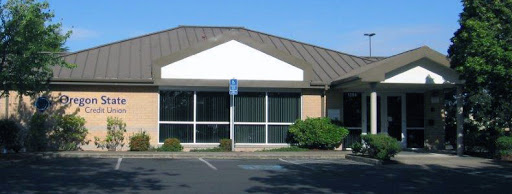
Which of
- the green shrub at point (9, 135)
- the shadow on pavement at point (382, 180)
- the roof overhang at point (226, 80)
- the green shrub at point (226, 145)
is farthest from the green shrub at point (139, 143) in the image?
the shadow on pavement at point (382, 180)

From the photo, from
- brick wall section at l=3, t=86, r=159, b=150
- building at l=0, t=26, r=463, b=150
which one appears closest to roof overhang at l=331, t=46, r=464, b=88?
building at l=0, t=26, r=463, b=150

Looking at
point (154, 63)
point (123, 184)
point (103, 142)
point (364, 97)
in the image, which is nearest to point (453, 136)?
point (364, 97)

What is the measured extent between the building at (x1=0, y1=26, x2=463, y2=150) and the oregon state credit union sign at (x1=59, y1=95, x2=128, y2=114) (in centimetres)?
4

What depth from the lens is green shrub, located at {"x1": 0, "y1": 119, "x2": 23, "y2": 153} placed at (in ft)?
62.6

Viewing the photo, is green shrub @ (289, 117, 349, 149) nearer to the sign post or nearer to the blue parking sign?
the sign post

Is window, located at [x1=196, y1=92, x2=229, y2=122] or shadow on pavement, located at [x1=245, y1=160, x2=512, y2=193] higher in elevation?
window, located at [x1=196, y1=92, x2=229, y2=122]

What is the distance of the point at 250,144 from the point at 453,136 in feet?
28.2

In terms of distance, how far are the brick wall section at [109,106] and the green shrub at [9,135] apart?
128cm

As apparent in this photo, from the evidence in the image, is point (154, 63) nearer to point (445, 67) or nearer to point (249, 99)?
point (249, 99)

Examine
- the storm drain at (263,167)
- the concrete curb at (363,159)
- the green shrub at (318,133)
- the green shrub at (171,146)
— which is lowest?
the storm drain at (263,167)

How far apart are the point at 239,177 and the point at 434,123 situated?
40.7ft

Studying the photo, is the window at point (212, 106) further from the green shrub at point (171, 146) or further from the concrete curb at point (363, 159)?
the concrete curb at point (363, 159)

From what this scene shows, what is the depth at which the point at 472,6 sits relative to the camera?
17.6 m

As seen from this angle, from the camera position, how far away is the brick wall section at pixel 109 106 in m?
21.0
